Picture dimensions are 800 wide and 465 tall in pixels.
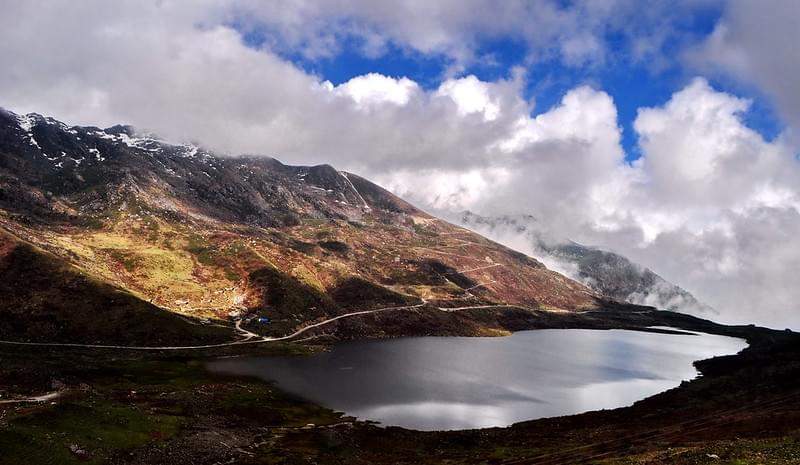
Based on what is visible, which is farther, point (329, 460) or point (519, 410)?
point (519, 410)

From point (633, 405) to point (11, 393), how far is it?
14021 cm

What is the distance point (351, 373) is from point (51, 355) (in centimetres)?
8864

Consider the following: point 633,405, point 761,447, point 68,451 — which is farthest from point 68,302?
point 761,447

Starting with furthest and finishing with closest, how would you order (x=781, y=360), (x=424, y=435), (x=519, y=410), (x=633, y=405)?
(x=781, y=360) < (x=633, y=405) < (x=519, y=410) < (x=424, y=435)

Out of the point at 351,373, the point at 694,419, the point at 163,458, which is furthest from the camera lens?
the point at 351,373

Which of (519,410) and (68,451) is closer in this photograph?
(68,451)

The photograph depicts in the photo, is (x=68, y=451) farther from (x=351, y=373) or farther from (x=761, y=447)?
(x=351, y=373)

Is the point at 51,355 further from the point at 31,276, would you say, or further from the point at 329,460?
the point at 329,460

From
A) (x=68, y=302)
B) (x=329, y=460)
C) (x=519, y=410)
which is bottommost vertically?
(x=329, y=460)

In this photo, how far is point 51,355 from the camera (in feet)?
471

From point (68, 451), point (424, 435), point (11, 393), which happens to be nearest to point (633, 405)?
point (424, 435)

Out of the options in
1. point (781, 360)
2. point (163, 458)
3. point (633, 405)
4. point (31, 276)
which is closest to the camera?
point (163, 458)

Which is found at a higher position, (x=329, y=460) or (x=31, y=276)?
(x=31, y=276)

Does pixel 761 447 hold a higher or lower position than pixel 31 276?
lower
